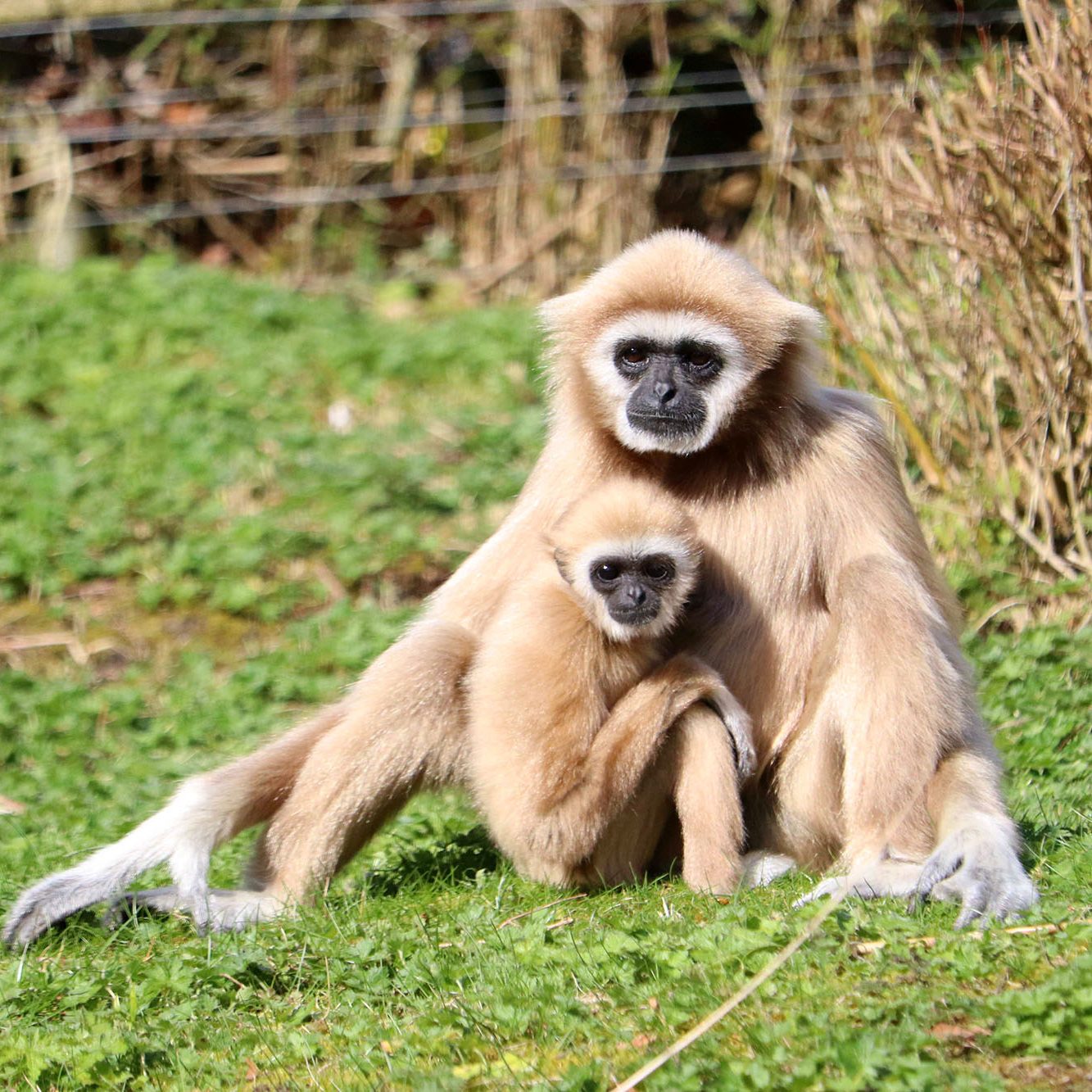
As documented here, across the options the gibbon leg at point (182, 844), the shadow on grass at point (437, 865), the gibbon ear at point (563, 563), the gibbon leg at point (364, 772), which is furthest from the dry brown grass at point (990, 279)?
the gibbon leg at point (182, 844)

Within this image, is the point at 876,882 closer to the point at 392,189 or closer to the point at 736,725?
the point at 736,725

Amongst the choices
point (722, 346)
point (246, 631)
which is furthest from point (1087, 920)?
point (246, 631)

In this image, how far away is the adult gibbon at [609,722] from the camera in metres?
4.73

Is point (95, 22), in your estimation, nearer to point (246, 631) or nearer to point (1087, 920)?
point (246, 631)

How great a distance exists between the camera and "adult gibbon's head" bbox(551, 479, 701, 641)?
15.6ft

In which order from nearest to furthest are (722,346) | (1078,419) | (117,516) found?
(722,346) → (1078,419) → (117,516)

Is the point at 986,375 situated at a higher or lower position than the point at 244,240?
lower

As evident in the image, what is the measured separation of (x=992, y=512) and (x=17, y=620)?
18.2 feet

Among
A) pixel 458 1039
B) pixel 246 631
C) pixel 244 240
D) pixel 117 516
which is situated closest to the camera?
pixel 458 1039

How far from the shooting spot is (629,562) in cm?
479

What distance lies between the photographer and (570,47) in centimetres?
1252

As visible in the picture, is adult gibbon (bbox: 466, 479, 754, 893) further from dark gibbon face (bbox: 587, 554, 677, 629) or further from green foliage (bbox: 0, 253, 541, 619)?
green foliage (bbox: 0, 253, 541, 619)

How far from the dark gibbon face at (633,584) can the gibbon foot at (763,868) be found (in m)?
0.90

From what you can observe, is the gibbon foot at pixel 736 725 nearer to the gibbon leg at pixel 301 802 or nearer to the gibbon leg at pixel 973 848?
the gibbon leg at pixel 973 848
